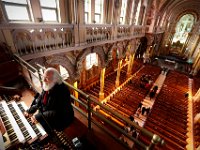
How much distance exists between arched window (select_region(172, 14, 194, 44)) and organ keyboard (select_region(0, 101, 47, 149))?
28.1m

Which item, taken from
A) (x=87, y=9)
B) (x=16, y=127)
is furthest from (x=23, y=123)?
(x=87, y=9)

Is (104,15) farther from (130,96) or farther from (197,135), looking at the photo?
(197,135)

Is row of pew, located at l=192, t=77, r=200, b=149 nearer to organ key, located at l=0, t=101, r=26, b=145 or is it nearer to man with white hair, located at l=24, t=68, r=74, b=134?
man with white hair, located at l=24, t=68, r=74, b=134

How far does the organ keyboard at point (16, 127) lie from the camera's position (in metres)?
2.34

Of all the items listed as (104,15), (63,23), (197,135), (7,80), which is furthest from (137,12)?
(7,80)

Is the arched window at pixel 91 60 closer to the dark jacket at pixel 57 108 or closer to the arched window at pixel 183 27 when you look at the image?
the dark jacket at pixel 57 108

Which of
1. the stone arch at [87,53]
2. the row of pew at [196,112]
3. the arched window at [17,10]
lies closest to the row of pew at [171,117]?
the row of pew at [196,112]

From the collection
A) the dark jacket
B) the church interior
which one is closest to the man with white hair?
the dark jacket

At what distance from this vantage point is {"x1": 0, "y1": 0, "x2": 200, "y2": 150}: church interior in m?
2.56

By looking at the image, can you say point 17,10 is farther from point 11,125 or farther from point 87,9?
point 11,125

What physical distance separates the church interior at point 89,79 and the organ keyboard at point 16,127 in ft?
0.06

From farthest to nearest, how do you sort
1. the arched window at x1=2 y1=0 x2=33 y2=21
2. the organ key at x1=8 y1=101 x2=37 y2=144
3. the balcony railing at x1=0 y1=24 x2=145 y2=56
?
the balcony railing at x1=0 y1=24 x2=145 y2=56
the arched window at x1=2 y1=0 x2=33 y2=21
the organ key at x1=8 y1=101 x2=37 y2=144

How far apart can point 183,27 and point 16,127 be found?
28.6 metres

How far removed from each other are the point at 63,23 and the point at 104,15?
3.48 meters
